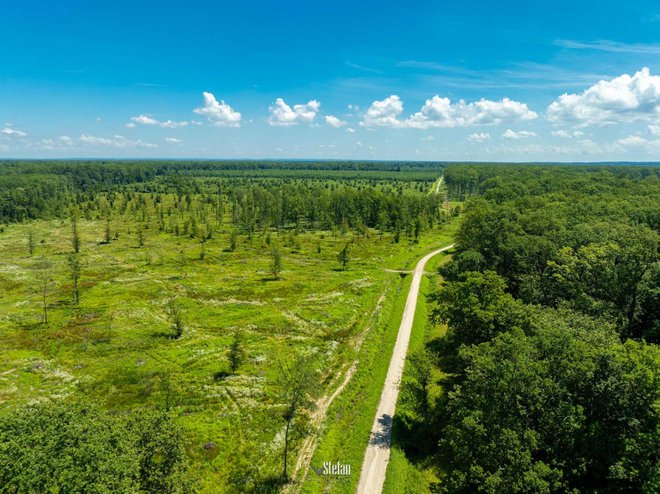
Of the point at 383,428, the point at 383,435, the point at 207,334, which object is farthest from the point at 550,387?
the point at 207,334

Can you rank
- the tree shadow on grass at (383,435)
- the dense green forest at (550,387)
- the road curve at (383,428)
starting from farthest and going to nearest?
the tree shadow on grass at (383,435)
the road curve at (383,428)
the dense green forest at (550,387)

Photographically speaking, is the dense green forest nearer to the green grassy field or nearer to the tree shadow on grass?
the tree shadow on grass

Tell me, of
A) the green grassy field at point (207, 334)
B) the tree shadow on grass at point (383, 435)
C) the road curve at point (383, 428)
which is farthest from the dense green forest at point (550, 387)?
the green grassy field at point (207, 334)

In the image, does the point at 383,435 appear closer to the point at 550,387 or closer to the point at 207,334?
the point at 550,387

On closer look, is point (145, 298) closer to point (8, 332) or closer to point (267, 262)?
point (8, 332)

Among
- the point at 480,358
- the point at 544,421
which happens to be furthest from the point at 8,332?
the point at 544,421

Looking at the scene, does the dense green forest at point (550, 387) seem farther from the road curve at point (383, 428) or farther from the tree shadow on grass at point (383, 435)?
the road curve at point (383, 428)

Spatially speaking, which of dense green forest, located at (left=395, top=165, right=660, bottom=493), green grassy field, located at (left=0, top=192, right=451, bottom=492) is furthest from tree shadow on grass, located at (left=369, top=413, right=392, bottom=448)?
green grassy field, located at (left=0, top=192, right=451, bottom=492)
